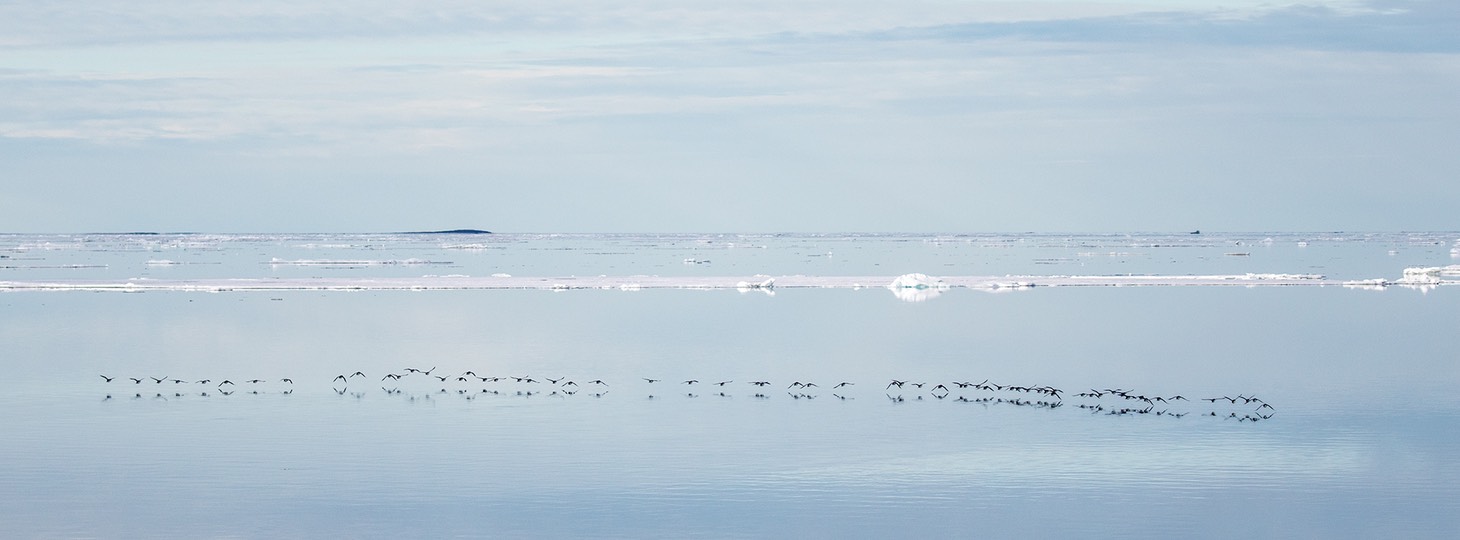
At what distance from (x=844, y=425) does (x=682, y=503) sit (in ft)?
12.8

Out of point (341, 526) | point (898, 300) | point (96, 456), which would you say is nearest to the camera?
point (341, 526)

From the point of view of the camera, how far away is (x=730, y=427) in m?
14.6

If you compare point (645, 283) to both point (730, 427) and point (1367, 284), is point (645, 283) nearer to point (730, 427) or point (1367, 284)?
point (1367, 284)

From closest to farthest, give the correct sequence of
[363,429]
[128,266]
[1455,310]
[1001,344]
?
[363,429], [1001,344], [1455,310], [128,266]

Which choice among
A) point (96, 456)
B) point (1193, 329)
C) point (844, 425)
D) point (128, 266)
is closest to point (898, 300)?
point (1193, 329)

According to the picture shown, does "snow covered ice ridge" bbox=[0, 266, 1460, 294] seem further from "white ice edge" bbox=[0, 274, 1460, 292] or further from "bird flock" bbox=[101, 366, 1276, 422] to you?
"bird flock" bbox=[101, 366, 1276, 422]

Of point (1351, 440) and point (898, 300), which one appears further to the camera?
point (898, 300)

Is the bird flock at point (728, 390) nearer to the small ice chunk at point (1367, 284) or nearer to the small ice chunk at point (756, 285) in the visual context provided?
the small ice chunk at point (756, 285)

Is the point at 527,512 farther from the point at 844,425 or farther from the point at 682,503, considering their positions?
the point at 844,425

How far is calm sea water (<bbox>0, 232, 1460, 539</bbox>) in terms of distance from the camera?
10.8m

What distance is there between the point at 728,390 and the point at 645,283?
82.7ft

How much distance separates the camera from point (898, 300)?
33.9m

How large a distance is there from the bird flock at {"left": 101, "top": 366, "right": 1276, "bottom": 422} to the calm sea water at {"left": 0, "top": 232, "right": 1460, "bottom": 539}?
78 millimetres

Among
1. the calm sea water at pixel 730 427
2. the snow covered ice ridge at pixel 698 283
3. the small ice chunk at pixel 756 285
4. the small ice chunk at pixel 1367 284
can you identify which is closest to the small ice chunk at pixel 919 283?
the snow covered ice ridge at pixel 698 283
